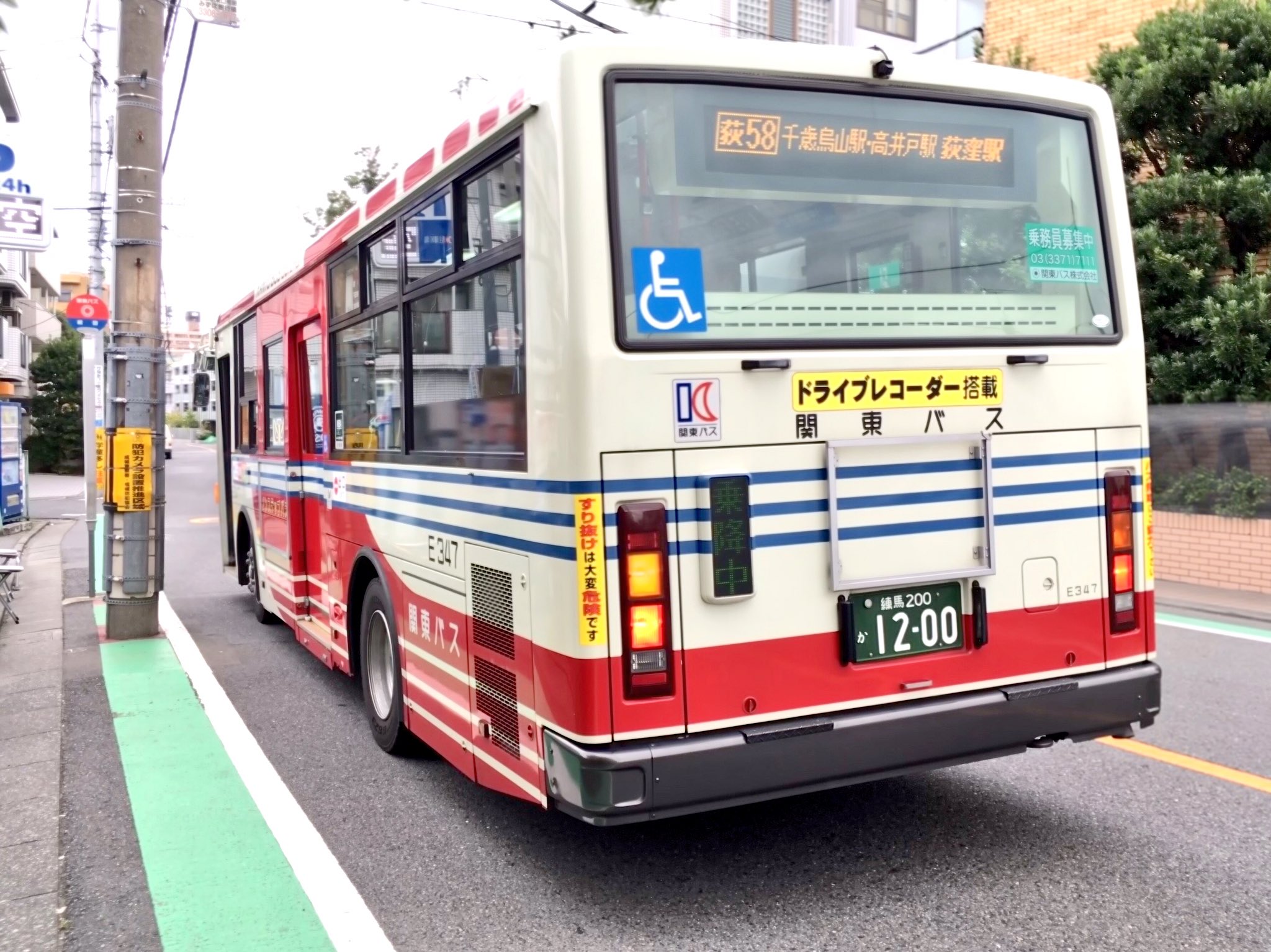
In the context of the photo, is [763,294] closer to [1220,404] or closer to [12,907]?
[12,907]

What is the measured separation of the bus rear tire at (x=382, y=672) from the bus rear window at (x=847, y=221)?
2.53m

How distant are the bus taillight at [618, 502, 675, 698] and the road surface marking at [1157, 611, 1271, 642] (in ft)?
22.5


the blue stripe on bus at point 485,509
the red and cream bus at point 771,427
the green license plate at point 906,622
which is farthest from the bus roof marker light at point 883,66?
the blue stripe on bus at point 485,509

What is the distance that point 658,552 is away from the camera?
3547 millimetres

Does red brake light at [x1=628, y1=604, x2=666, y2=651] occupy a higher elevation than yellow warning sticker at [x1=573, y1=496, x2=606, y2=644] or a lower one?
lower

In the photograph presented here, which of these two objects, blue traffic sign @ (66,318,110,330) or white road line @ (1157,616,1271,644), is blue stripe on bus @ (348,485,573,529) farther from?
blue traffic sign @ (66,318,110,330)

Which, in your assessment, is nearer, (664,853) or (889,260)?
(889,260)

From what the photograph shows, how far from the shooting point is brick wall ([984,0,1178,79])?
45.5 feet

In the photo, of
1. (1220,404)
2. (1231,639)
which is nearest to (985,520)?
(1231,639)

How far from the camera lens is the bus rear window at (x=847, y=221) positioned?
12.1 ft

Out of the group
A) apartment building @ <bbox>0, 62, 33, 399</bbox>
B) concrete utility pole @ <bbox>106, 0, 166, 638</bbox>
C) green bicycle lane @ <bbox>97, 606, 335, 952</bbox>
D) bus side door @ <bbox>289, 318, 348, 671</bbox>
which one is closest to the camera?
green bicycle lane @ <bbox>97, 606, 335, 952</bbox>

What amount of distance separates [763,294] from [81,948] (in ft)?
10.5

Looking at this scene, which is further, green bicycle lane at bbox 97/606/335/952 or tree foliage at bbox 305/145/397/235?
tree foliage at bbox 305/145/397/235

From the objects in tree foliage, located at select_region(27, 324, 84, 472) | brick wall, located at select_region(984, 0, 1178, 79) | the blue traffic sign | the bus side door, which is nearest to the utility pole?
the blue traffic sign
